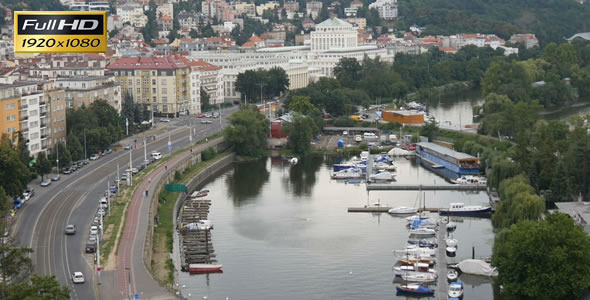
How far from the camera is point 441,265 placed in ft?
53.6

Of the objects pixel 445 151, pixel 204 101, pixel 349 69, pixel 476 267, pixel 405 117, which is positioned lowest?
pixel 476 267

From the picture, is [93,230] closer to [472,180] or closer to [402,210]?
[402,210]

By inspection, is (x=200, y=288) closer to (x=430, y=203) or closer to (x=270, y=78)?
(x=430, y=203)

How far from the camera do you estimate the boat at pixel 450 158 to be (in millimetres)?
24547

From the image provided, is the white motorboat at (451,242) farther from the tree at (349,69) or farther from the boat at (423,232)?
the tree at (349,69)

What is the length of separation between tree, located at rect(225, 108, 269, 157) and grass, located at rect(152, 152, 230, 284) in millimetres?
2742

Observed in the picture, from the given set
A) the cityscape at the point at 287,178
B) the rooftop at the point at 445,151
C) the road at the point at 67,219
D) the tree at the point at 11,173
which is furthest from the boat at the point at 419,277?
the rooftop at the point at 445,151

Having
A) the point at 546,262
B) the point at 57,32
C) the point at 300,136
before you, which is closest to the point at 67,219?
the point at 57,32

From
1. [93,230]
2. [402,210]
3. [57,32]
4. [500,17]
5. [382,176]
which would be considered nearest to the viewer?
[57,32]

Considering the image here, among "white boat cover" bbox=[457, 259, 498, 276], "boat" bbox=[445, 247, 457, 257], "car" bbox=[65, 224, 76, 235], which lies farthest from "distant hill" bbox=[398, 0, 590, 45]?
"car" bbox=[65, 224, 76, 235]

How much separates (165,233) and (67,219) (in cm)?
162

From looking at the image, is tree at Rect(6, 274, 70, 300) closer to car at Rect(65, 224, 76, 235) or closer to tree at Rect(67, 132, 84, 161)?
car at Rect(65, 224, 76, 235)

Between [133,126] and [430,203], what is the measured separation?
34.2 feet

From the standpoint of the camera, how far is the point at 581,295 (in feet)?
45.3
